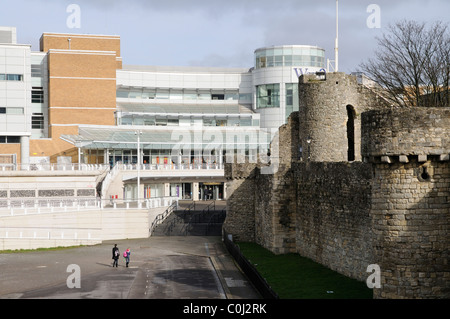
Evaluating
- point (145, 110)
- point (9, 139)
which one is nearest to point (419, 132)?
point (9, 139)

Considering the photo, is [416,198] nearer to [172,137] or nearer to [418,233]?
[418,233]

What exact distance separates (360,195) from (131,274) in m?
12.8

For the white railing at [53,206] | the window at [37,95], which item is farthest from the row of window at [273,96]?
the white railing at [53,206]

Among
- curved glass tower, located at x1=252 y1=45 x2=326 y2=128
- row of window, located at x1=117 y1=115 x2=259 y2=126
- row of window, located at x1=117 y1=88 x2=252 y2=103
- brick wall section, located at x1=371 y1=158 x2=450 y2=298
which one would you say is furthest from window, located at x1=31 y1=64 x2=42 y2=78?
Answer: brick wall section, located at x1=371 y1=158 x2=450 y2=298

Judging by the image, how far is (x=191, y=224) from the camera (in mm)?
52125

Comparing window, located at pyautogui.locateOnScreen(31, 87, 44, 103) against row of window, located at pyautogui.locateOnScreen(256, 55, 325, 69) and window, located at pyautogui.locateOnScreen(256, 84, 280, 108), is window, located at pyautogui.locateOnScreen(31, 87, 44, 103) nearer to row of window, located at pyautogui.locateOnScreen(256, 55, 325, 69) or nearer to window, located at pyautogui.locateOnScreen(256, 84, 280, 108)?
window, located at pyautogui.locateOnScreen(256, 84, 280, 108)

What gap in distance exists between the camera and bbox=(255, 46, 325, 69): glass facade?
88.9 m

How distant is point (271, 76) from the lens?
89562mm

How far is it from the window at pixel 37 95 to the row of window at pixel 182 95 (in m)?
10.9

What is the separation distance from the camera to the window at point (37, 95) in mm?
85375

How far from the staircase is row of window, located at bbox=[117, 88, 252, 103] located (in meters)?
38.4

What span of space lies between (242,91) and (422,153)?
77457 millimetres
